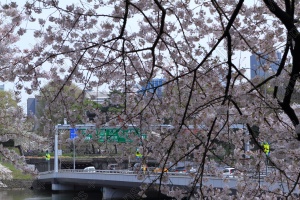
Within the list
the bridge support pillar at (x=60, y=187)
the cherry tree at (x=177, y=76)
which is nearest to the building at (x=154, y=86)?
the cherry tree at (x=177, y=76)

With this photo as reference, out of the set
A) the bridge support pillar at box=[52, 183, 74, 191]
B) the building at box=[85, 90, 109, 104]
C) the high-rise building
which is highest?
the high-rise building

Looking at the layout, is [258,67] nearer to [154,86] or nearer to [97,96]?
[154,86]

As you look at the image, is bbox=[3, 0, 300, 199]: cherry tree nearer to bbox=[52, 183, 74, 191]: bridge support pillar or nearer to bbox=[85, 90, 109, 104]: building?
bbox=[85, 90, 109, 104]: building

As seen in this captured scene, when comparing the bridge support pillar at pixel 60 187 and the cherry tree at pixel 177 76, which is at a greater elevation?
the cherry tree at pixel 177 76

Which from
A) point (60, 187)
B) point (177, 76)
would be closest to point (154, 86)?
point (177, 76)

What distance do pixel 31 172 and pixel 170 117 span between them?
404 centimetres

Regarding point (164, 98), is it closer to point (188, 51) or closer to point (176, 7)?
point (188, 51)

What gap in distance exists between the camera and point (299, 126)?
2.68 meters

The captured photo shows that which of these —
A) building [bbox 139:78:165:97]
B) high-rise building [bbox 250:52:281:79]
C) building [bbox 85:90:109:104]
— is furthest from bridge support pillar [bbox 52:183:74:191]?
high-rise building [bbox 250:52:281:79]

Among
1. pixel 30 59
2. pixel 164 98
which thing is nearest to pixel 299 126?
pixel 164 98

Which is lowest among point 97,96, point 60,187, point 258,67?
point 60,187

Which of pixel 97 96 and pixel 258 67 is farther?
pixel 97 96

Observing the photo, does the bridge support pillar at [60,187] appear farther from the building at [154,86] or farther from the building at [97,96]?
the building at [154,86]

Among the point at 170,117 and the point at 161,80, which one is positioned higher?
the point at 161,80
